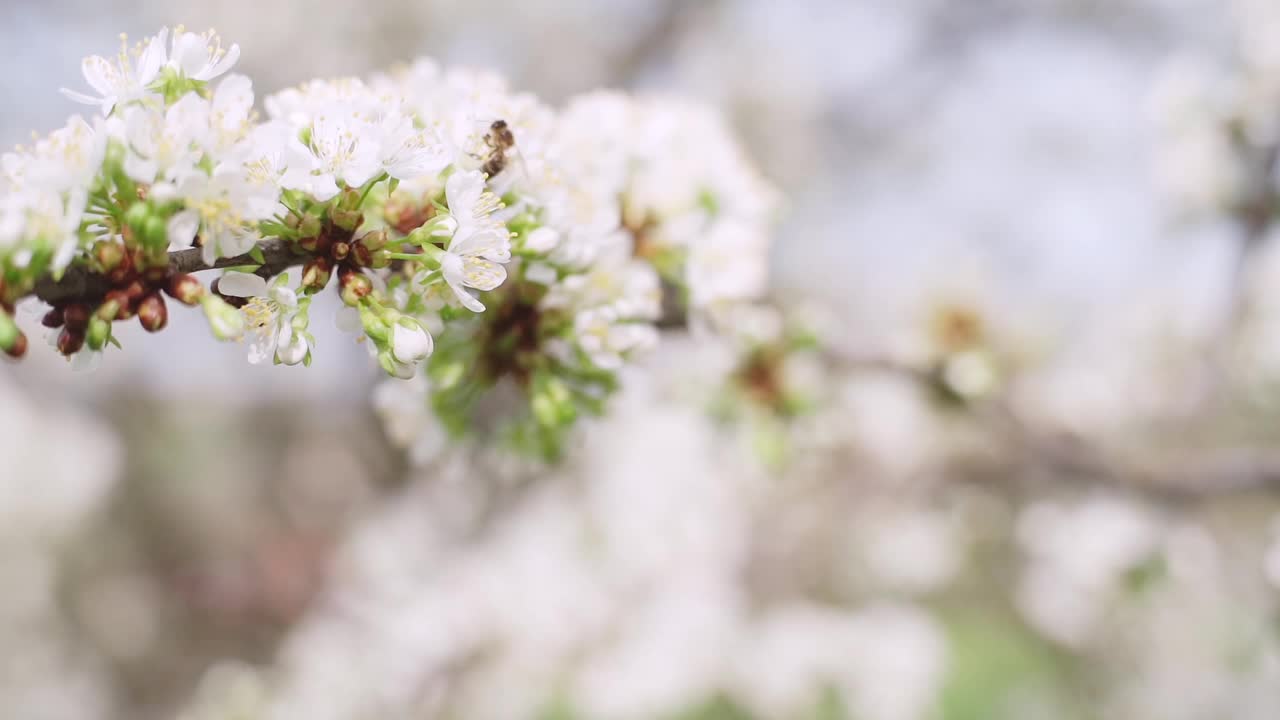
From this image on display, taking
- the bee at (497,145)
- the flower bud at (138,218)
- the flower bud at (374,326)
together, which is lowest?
the flower bud at (374,326)

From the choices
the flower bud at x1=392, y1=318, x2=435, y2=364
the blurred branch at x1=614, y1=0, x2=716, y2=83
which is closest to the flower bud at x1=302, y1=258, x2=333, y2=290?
the flower bud at x1=392, y1=318, x2=435, y2=364

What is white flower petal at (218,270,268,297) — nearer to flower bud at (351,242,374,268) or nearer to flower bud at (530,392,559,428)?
flower bud at (351,242,374,268)

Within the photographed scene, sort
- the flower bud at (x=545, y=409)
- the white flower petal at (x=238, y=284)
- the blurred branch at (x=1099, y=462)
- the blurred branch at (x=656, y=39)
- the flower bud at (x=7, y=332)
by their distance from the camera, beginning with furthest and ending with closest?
the blurred branch at (x=656, y=39), the blurred branch at (x=1099, y=462), the flower bud at (x=545, y=409), the white flower petal at (x=238, y=284), the flower bud at (x=7, y=332)

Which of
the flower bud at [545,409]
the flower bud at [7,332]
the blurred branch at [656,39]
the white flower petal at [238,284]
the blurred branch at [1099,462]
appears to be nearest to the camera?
the flower bud at [7,332]

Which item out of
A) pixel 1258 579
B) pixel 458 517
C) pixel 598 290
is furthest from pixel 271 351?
pixel 458 517

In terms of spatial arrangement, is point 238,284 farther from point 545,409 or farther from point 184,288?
point 545,409

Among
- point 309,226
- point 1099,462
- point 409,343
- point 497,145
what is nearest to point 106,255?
point 309,226

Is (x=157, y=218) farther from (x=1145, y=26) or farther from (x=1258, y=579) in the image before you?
(x=1145, y=26)

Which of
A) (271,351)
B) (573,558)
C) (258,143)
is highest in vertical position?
(573,558)

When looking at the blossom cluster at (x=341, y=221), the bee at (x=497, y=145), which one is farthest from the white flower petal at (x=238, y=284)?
the bee at (x=497, y=145)

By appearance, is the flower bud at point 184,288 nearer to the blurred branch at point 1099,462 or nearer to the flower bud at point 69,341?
the flower bud at point 69,341
